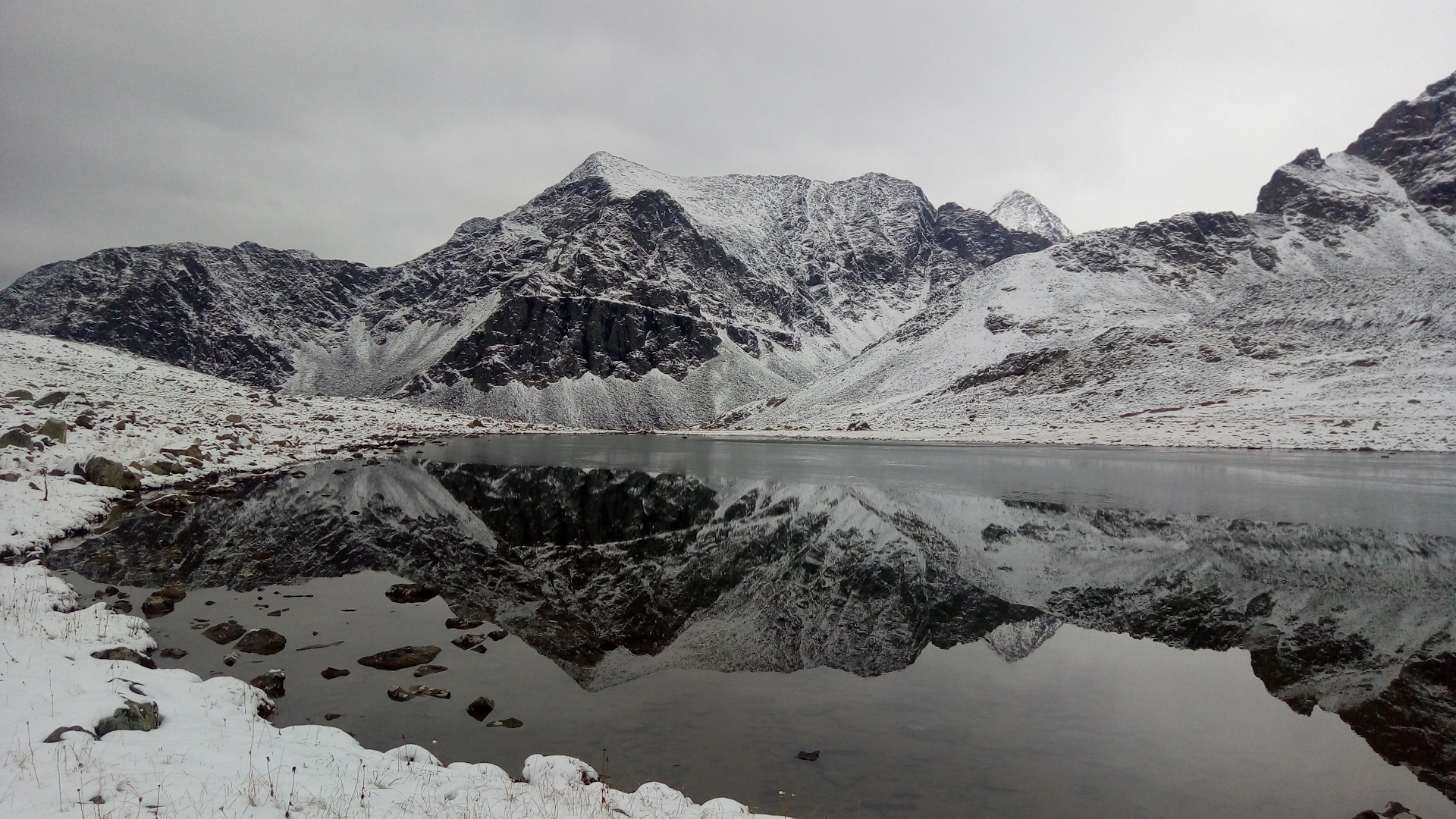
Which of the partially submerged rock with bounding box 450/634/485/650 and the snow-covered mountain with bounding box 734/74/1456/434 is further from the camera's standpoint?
the snow-covered mountain with bounding box 734/74/1456/434

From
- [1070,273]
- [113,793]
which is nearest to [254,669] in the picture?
[113,793]

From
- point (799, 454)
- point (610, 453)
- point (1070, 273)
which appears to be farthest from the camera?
point (1070, 273)

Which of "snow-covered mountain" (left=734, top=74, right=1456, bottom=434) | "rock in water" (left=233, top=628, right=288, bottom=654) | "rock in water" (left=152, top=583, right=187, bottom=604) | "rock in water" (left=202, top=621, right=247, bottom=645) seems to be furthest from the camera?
"snow-covered mountain" (left=734, top=74, right=1456, bottom=434)

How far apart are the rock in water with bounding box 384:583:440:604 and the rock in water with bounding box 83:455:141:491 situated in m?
19.4

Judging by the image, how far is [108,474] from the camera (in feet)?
91.3

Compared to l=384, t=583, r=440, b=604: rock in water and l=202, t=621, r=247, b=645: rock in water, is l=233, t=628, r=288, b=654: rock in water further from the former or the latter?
l=384, t=583, r=440, b=604: rock in water

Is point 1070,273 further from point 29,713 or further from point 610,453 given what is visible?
point 29,713

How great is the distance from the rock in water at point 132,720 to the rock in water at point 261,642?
16.3 ft

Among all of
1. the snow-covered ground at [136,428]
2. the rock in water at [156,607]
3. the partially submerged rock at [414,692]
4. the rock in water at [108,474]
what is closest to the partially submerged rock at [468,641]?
the partially submerged rock at [414,692]

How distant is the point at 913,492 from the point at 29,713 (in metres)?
32.7

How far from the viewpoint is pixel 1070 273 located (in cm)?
14325

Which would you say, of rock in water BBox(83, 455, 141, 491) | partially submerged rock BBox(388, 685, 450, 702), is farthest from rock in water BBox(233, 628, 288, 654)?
rock in water BBox(83, 455, 141, 491)

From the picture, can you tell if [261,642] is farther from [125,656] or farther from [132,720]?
[132,720]

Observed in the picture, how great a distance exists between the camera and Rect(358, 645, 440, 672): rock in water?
1261 centimetres
